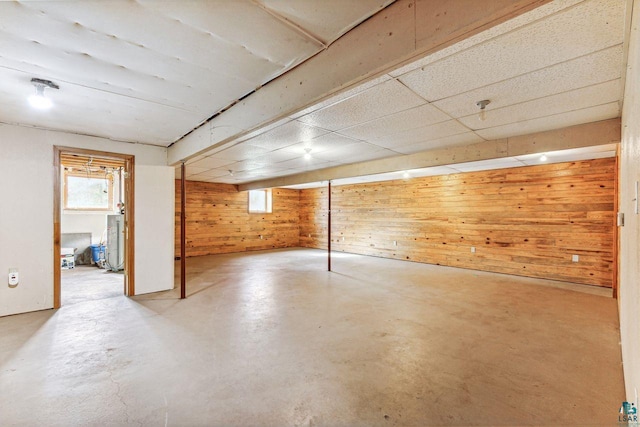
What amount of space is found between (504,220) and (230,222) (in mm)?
6879

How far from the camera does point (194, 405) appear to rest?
169cm

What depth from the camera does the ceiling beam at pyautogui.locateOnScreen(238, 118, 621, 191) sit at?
9.12 ft

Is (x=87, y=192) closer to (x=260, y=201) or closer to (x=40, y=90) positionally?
(x=260, y=201)

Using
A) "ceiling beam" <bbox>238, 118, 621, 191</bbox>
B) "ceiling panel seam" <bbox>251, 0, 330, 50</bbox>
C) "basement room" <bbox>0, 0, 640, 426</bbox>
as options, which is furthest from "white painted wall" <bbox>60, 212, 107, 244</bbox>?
"ceiling panel seam" <bbox>251, 0, 330, 50</bbox>

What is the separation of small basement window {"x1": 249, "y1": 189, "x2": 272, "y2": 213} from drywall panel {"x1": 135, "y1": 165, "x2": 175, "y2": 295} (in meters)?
4.68

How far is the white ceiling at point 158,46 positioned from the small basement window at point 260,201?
6335 millimetres

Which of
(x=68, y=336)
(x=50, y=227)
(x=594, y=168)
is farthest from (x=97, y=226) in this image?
(x=594, y=168)

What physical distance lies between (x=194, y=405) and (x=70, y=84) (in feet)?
8.13

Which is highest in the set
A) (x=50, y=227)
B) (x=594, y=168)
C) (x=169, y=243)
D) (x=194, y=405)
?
(x=594, y=168)

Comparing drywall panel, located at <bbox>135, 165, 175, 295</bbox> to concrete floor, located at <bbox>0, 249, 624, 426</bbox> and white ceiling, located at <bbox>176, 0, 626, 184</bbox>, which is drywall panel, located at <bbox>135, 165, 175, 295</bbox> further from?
white ceiling, located at <bbox>176, 0, 626, 184</bbox>

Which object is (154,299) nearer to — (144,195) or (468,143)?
(144,195)

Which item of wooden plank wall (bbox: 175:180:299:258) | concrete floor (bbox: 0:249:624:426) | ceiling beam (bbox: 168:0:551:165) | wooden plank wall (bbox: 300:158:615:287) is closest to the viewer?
ceiling beam (bbox: 168:0:551:165)

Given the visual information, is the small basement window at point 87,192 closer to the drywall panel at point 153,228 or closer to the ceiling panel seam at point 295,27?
the drywall panel at point 153,228
